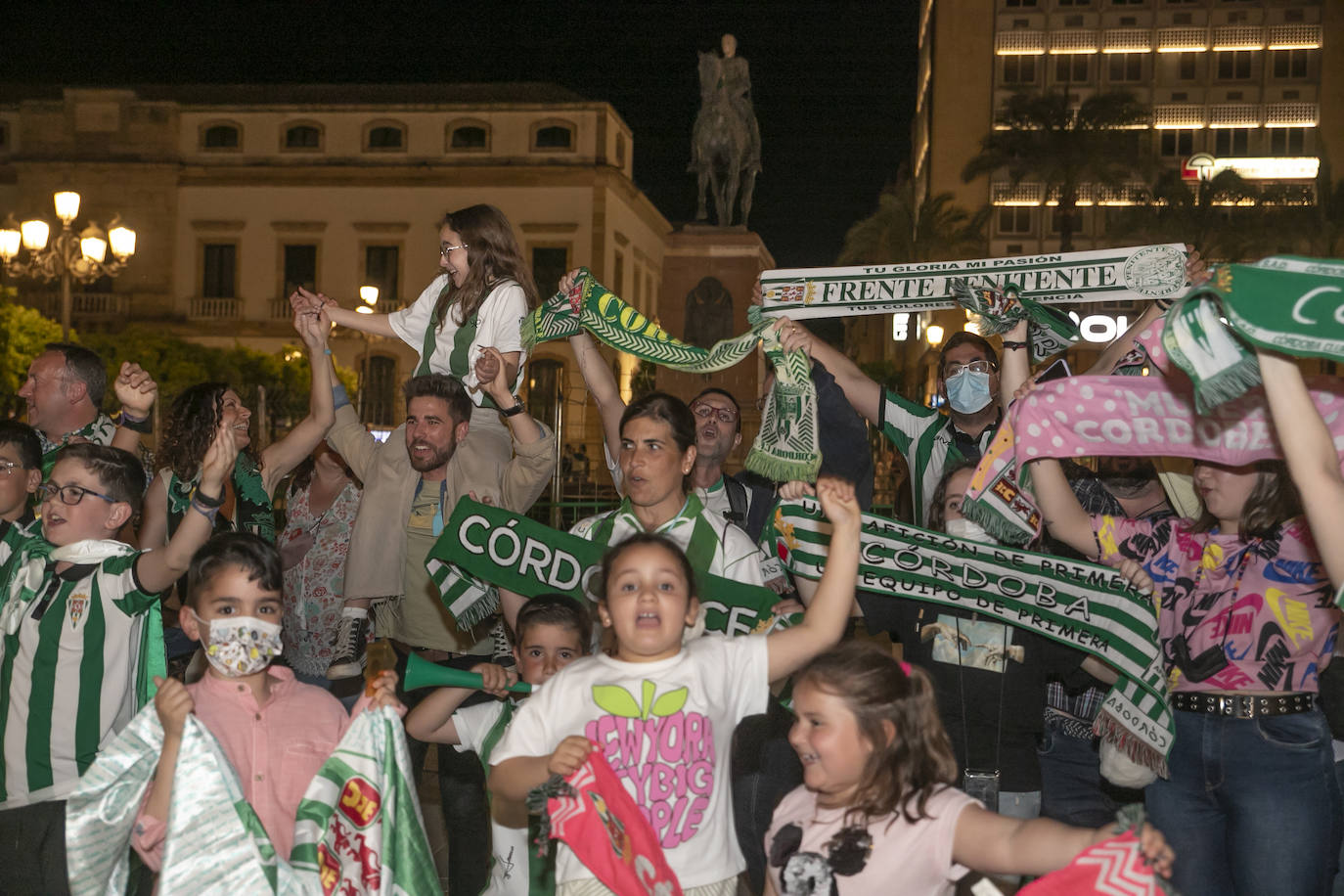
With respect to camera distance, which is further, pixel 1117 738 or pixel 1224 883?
pixel 1117 738

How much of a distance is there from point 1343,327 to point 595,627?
2.48 meters

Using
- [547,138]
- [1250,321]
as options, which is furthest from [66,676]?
[547,138]

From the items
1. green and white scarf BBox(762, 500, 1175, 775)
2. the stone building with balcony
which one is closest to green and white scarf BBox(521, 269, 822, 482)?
green and white scarf BBox(762, 500, 1175, 775)

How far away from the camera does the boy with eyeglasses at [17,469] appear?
4.89m

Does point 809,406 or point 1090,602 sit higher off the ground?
point 809,406

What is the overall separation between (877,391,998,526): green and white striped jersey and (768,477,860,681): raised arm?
1.95 metres

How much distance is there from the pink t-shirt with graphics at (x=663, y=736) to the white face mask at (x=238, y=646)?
79 centimetres

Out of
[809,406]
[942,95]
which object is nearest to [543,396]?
[809,406]

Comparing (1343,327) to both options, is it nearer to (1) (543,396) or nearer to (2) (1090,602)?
(2) (1090,602)

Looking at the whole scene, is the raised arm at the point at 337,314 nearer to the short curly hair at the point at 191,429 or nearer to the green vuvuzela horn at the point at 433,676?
the short curly hair at the point at 191,429

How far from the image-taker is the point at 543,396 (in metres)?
16.0

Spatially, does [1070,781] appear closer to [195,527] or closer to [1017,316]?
[1017,316]

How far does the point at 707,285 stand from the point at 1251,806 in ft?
47.3

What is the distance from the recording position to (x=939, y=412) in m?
5.66
